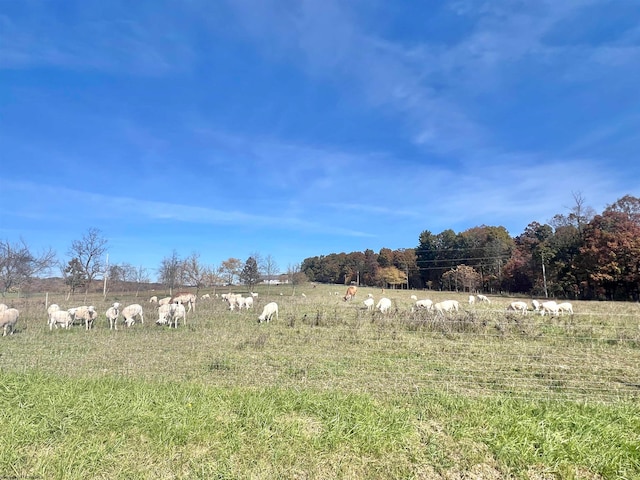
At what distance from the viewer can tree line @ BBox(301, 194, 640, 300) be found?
1364 inches

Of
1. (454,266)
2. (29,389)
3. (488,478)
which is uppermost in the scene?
(454,266)

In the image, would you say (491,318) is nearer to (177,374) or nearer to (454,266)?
(177,374)

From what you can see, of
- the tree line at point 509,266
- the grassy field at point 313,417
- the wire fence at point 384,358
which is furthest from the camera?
the tree line at point 509,266

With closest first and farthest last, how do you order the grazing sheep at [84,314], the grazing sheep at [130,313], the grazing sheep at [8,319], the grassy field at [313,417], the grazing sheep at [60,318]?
the grassy field at [313,417] → the grazing sheep at [8,319] → the grazing sheep at [60,318] → the grazing sheep at [84,314] → the grazing sheep at [130,313]

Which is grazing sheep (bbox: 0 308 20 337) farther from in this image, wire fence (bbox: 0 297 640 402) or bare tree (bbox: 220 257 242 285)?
bare tree (bbox: 220 257 242 285)

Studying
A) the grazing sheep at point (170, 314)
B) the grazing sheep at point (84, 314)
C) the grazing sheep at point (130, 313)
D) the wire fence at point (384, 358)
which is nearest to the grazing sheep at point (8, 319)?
the grazing sheep at point (84, 314)

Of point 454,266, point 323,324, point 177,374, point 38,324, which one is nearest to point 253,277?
point 38,324

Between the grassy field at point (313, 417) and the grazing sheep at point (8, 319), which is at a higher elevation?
the grazing sheep at point (8, 319)

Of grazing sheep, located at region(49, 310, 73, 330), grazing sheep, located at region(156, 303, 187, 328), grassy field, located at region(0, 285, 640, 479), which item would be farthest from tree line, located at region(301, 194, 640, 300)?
grazing sheep, located at region(49, 310, 73, 330)

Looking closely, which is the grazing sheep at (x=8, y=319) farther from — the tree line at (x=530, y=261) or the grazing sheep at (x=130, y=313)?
the tree line at (x=530, y=261)

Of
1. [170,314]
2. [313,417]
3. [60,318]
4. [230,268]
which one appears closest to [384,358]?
[313,417]

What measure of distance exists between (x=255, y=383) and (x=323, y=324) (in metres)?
5.68

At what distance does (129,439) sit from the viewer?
3.69 meters

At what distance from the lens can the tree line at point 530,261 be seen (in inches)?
1364
